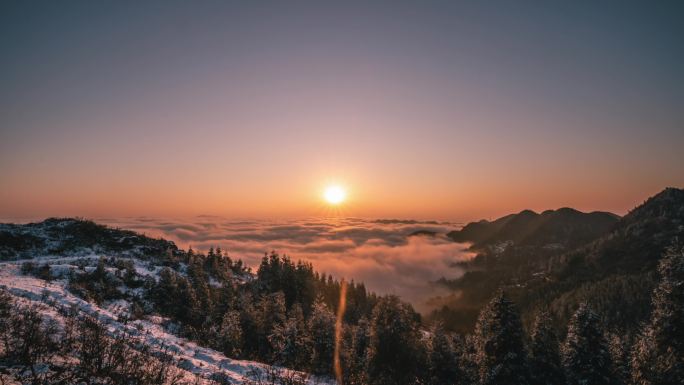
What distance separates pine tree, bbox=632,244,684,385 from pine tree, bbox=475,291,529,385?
791 centimetres

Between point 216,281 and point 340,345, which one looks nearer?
point 340,345

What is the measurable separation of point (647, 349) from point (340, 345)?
29543mm

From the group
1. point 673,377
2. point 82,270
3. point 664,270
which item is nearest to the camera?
point 673,377

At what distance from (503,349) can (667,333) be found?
11.3 meters

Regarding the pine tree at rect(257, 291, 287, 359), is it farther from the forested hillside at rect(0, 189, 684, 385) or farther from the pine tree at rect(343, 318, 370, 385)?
the pine tree at rect(343, 318, 370, 385)

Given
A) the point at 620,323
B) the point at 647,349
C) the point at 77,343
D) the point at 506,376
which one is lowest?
the point at 620,323

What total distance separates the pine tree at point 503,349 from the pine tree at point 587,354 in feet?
15.5

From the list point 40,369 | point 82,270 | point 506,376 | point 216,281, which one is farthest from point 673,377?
point 216,281

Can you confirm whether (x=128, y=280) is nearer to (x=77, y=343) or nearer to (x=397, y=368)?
(x=397, y=368)

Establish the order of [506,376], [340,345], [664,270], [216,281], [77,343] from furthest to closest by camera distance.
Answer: [216,281] < [340,345] < [506,376] < [664,270] < [77,343]

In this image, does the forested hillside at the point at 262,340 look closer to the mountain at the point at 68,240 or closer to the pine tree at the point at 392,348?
the pine tree at the point at 392,348

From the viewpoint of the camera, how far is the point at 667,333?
2002 centimetres

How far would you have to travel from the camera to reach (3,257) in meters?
58.6

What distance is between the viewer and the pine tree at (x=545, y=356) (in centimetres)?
2972
